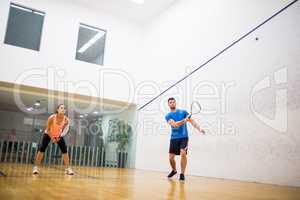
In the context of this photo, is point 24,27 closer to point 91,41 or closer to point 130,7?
point 91,41

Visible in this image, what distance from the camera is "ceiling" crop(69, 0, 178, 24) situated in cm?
817

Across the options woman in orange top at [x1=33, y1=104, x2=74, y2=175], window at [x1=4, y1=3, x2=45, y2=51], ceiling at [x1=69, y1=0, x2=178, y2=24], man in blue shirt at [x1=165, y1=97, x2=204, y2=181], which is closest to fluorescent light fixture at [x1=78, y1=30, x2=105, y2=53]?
ceiling at [x1=69, y1=0, x2=178, y2=24]

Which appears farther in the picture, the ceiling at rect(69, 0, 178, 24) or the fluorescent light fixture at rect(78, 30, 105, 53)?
the fluorescent light fixture at rect(78, 30, 105, 53)

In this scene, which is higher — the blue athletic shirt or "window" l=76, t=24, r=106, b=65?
"window" l=76, t=24, r=106, b=65

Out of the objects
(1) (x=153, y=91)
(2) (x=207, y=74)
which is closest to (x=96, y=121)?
(1) (x=153, y=91)

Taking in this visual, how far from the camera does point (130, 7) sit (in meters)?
8.45

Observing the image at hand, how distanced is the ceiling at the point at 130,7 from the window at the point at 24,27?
1.24m

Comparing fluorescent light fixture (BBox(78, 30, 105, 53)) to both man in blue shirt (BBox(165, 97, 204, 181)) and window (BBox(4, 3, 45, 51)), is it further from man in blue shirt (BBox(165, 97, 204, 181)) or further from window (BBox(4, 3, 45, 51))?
man in blue shirt (BBox(165, 97, 204, 181))

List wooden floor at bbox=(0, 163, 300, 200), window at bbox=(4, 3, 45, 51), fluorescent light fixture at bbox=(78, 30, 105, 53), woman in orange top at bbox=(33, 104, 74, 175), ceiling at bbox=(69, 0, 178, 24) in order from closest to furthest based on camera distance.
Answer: wooden floor at bbox=(0, 163, 300, 200)
woman in orange top at bbox=(33, 104, 74, 175)
window at bbox=(4, 3, 45, 51)
ceiling at bbox=(69, 0, 178, 24)
fluorescent light fixture at bbox=(78, 30, 105, 53)

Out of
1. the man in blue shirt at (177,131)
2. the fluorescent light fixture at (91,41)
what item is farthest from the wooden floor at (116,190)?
the fluorescent light fixture at (91,41)

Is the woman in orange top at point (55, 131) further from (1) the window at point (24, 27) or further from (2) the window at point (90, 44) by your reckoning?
(2) the window at point (90, 44)

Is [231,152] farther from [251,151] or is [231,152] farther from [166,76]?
[166,76]

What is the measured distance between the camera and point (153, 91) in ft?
26.2

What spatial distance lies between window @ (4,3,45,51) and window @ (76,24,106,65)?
3.69 ft
